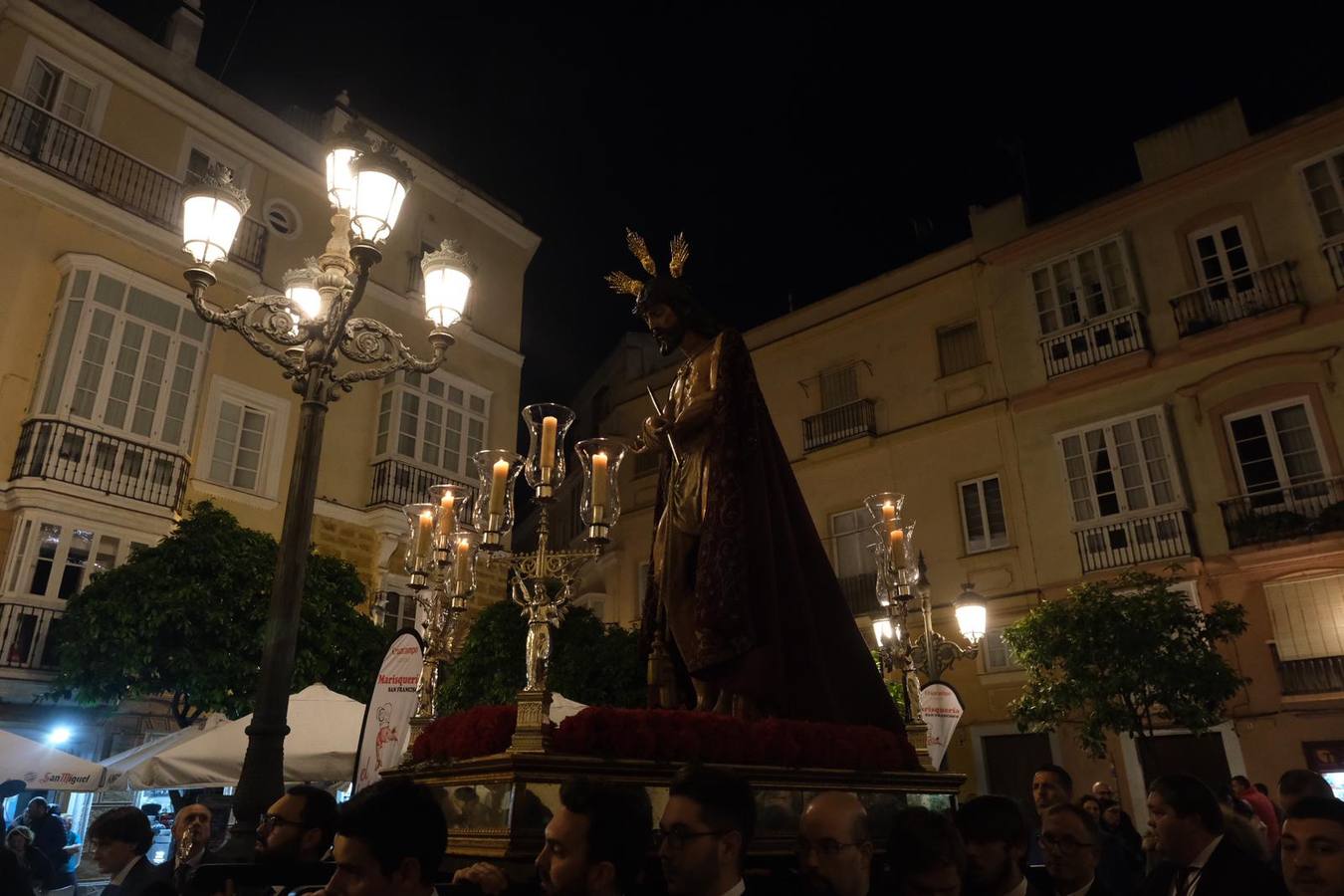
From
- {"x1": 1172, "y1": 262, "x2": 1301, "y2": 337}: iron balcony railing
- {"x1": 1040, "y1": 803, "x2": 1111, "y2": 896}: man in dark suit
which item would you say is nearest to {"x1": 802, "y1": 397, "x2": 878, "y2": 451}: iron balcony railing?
{"x1": 1172, "y1": 262, "x2": 1301, "y2": 337}: iron balcony railing

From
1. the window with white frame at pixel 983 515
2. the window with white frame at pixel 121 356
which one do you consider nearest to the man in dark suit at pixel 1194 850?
the window with white frame at pixel 121 356

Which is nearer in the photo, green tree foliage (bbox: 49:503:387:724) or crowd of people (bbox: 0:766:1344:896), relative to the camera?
crowd of people (bbox: 0:766:1344:896)

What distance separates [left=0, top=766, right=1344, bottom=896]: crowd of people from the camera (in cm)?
247

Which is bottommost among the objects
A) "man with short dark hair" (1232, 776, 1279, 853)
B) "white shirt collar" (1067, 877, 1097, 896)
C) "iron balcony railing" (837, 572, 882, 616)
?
"man with short dark hair" (1232, 776, 1279, 853)

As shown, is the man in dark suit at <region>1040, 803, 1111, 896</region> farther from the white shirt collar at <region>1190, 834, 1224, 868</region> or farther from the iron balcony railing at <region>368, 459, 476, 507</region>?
the iron balcony railing at <region>368, 459, 476, 507</region>

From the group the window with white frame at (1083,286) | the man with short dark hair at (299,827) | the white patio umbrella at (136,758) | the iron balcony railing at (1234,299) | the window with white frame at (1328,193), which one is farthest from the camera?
the window with white frame at (1083,286)

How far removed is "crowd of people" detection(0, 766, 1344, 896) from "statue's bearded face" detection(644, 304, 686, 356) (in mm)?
2577

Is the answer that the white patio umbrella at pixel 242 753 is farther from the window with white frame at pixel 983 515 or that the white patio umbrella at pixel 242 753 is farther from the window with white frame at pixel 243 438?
the window with white frame at pixel 983 515

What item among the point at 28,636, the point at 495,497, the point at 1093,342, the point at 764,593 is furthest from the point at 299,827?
the point at 1093,342

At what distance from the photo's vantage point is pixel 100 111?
14164mm

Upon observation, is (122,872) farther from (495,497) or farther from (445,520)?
(495,497)

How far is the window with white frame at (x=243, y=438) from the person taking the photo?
567 inches

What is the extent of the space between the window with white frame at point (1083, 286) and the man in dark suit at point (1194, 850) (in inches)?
587

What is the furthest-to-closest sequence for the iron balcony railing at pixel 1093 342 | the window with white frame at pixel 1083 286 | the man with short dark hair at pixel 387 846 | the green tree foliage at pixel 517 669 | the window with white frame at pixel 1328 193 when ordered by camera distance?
1. the window with white frame at pixel 1083 286
2. the iron balcony railing at pixel 1093 342
3. the window with white frame at pixel 1328 193
4. the green tree foliage at pixel 517 669
5. the man with short dark hair at pixel 387 846
